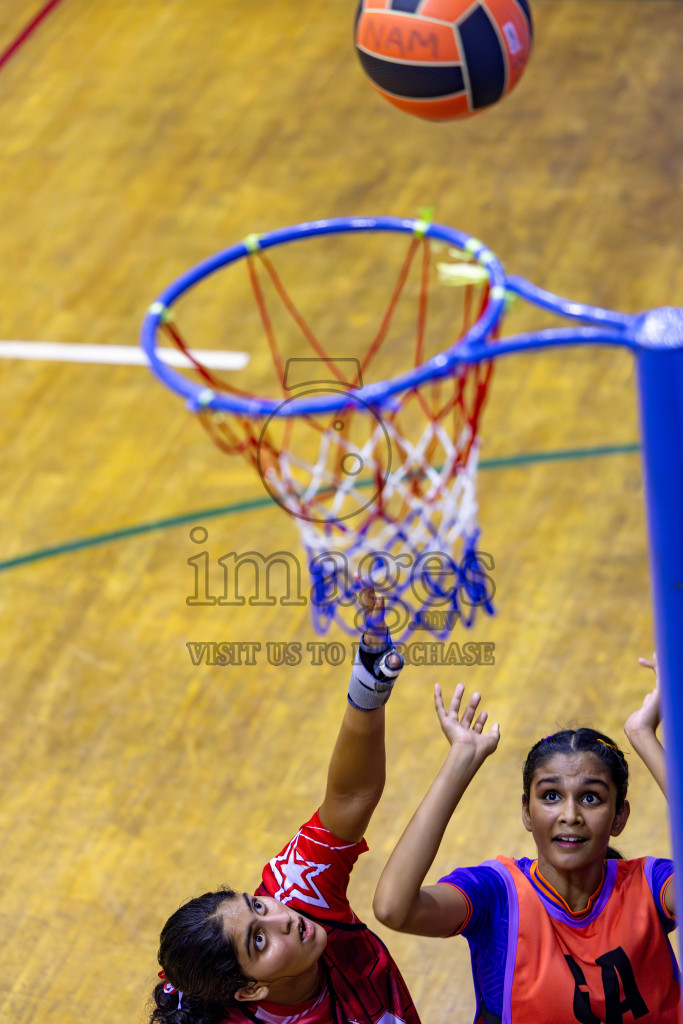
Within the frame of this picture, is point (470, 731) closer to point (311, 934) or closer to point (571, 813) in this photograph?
point (571, 813)

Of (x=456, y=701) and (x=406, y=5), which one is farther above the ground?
(x=406, y=5)

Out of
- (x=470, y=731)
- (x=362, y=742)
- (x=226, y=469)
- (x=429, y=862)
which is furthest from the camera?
(x=226, y=469)

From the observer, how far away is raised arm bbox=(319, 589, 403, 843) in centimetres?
236

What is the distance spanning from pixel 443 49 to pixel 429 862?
7.25 ft

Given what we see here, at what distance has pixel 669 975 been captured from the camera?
2.29 m

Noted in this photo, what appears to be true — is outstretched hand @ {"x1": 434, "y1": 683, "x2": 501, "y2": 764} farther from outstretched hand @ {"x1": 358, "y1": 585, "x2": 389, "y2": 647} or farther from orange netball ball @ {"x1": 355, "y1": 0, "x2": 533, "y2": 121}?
orange netball ball @ {"x1": 355, "y1": 0, "x2": 533, "y2": 121}

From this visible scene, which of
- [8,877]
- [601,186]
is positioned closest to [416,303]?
[601,186]

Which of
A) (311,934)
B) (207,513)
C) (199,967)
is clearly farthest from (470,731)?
(207,513)

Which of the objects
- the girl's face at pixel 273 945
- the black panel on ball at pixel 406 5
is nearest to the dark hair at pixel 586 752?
the girl's face at pixel 273 945

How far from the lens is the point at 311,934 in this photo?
223cm

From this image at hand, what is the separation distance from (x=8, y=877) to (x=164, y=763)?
0.62 meters

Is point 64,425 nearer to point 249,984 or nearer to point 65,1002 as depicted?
point 65,1002

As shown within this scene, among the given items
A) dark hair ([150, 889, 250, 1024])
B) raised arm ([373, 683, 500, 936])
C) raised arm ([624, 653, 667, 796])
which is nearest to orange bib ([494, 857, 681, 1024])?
raised arm ([373, 683, 500, 936])

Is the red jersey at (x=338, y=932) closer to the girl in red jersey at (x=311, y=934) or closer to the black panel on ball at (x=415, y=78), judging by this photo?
the girl in red jersey at (x=311, y=934)
